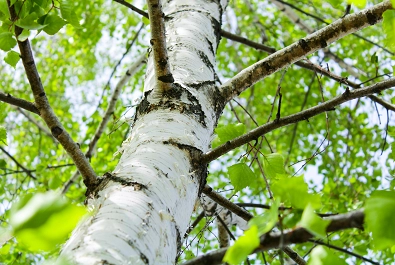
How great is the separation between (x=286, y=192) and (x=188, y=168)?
1.41ft

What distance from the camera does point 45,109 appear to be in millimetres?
1261

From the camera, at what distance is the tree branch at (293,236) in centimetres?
54

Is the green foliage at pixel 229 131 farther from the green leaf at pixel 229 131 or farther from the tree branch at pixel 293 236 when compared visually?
the tree branch at pixel 293 236

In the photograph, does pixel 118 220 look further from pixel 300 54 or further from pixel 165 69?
pixel 300 54

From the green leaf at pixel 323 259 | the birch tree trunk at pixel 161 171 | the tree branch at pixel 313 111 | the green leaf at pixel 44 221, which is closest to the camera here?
the green leaf at pixel 44 221

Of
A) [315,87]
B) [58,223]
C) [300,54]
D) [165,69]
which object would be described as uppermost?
[315,87]

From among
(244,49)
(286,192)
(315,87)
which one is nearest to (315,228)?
(286,192)

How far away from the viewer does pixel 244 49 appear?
5883mm

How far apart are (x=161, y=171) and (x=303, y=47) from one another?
687mm

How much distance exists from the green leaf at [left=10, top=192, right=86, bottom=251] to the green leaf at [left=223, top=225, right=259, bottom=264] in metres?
0.21

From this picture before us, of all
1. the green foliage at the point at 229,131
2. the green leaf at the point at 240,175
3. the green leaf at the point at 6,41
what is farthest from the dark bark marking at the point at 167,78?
the green leaf at the point at 6,41

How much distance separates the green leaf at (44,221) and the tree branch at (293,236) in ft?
0.69

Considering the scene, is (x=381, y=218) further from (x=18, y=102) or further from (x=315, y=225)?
(x=18, y=102)

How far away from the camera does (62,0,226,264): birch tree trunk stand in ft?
2.41
